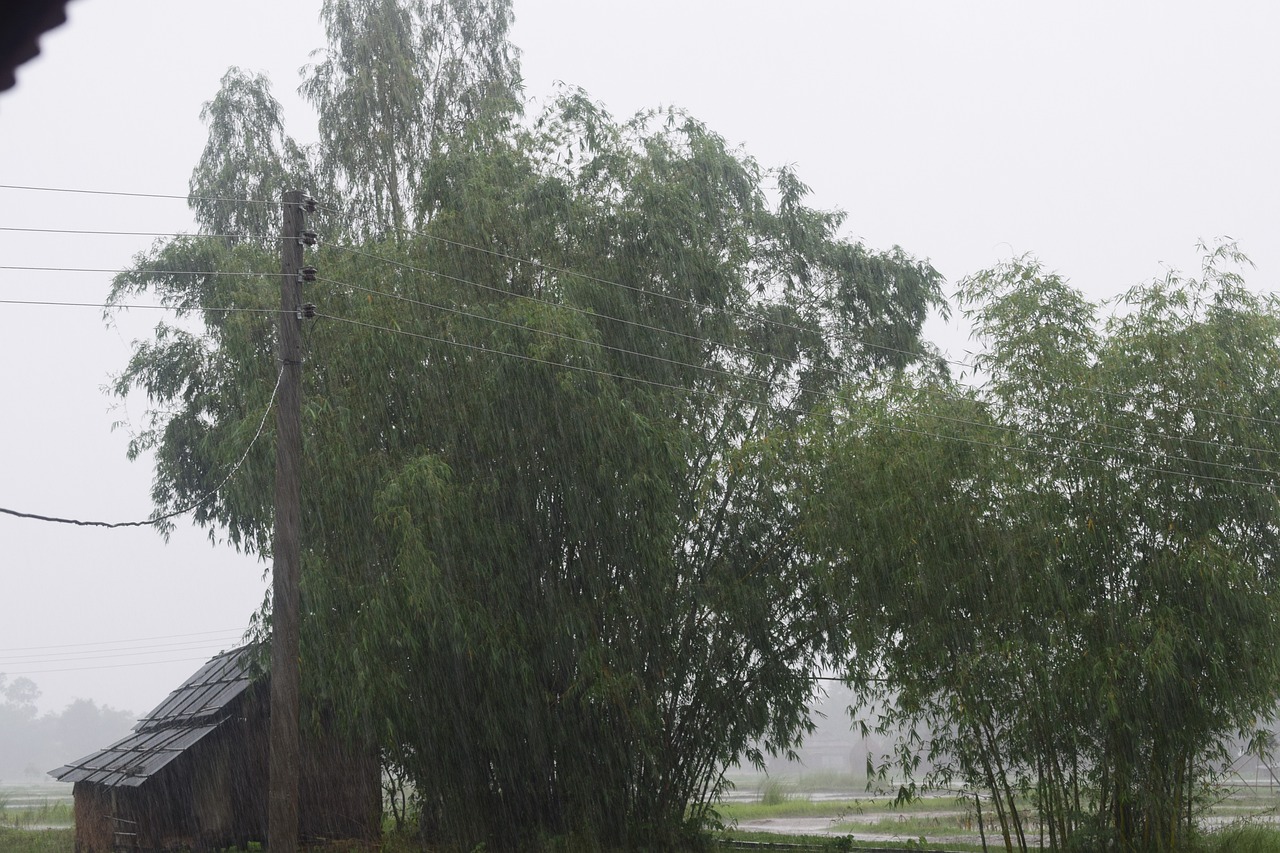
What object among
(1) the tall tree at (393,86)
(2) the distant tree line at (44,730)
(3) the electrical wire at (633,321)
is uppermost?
(1) the tall tree at (393,86)

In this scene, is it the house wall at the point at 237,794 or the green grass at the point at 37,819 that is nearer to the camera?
the house wall at the point at 237,794

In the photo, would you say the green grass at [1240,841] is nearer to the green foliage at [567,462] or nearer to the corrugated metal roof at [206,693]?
the green foliage at [567,462]

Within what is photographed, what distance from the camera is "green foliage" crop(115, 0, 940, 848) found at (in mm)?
11406

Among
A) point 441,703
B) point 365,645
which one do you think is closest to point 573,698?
point 441,703

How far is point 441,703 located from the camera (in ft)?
39.0

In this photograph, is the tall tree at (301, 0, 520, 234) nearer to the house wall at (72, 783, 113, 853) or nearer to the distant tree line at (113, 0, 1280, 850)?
the distant tree line at (113, 0, 1280, 850)

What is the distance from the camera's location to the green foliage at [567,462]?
1141 cm

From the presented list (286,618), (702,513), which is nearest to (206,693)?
(702,513)

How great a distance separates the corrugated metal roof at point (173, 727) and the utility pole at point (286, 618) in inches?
282

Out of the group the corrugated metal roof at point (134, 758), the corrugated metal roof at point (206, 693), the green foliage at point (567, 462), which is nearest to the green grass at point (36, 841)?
the corrugated metal roof at point (134, 758)

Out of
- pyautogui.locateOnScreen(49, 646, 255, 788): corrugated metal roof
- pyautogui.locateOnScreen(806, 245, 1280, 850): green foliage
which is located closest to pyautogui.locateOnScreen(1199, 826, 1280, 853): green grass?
pyautogui.locateOnScreen(806, 245, 1280, 850): green foliage

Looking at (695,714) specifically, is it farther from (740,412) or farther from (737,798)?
(737,798)

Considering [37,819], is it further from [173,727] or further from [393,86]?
[393,86]

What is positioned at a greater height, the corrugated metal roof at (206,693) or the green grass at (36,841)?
the corrugated metal roof at (206,693)
